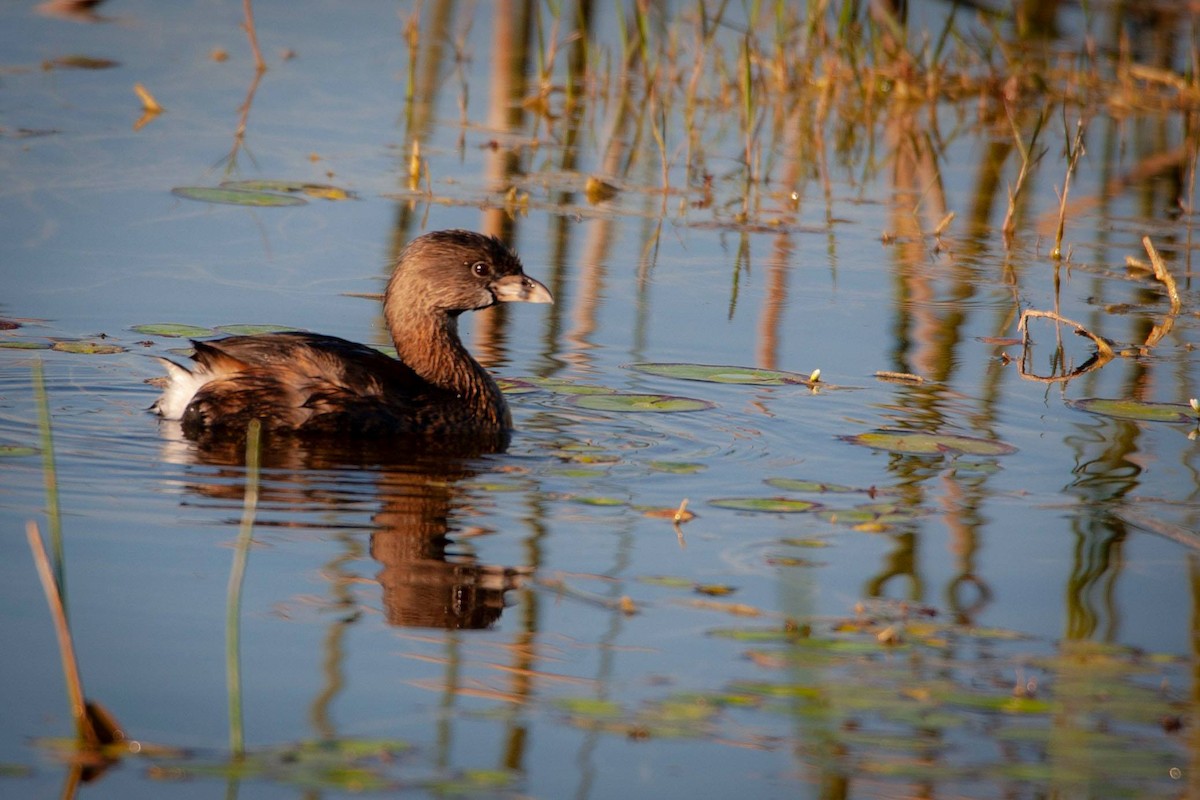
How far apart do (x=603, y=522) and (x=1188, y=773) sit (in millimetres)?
2201

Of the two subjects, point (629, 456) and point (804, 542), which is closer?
point (804, 542)

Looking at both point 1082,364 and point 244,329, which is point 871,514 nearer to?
point 1082,364

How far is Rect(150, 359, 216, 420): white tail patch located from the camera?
265 inches

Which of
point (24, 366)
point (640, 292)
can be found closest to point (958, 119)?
point (640, 292)

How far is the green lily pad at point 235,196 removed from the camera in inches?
404

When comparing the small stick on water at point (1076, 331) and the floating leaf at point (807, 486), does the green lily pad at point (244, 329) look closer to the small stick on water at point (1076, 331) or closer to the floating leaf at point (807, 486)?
the floating leaf at point (807, 486)

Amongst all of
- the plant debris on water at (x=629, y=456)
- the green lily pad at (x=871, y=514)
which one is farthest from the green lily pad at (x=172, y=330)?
the green lily pad at (x=871, y=514)

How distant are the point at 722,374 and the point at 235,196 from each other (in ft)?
13.0

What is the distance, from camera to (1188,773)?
3891 mm

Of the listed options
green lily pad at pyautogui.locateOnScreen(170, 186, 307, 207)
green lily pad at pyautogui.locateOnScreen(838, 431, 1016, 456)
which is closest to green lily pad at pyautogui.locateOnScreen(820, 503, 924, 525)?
green lily pad at pyautogui.locateOnScreen(838, 431, 1016, 456)

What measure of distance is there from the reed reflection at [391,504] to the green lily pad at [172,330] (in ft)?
3.52

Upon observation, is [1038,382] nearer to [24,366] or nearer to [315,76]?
[24,366]

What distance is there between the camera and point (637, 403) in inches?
282

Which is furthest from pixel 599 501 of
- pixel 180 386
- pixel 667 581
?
pixel 180 386
